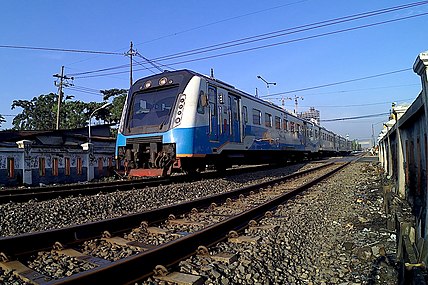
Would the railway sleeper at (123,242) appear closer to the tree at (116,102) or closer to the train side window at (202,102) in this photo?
the train side window at (202,102)

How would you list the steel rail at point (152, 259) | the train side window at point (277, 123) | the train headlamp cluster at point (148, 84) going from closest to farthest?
1. the steel rail at point (152, 259)
2. the train headlamp cluster at point (148, 84)
3. the train side window at point (277, 123)

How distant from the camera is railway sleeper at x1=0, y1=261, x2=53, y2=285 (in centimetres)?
274

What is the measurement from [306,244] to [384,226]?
1831 mm

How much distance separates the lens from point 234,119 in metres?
11.2

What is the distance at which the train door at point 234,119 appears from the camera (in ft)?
36.0

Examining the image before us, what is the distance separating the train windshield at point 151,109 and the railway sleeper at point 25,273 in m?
5.99

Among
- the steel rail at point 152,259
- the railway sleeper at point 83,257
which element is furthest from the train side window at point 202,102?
the railway sleeper at point 83,257

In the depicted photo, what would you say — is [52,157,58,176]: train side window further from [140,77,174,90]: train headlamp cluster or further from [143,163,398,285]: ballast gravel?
[143,163,398,285]: ballast gravel

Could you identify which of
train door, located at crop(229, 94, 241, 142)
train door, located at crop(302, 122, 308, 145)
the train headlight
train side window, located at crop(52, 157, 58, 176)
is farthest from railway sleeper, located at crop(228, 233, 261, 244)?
train door, located at crop(302, 122, 308, 145)

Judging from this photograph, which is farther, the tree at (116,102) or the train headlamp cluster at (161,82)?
the tree at (116,102)

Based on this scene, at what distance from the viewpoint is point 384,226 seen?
5242mm

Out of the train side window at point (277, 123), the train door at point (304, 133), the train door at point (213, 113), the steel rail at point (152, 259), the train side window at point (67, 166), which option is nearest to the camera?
the steel rail at point (152, 259)

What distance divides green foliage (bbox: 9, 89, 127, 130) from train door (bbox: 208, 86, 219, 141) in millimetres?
32474

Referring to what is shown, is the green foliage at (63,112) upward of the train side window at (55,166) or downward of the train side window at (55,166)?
upward
